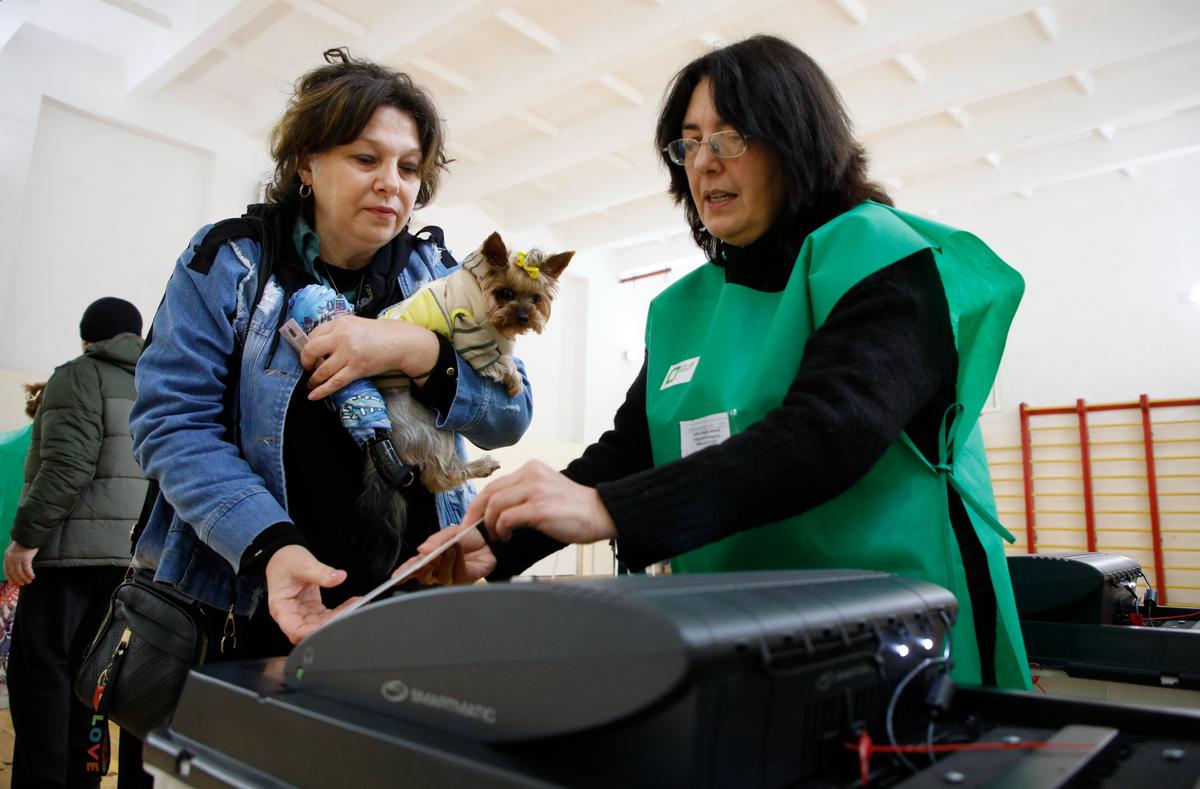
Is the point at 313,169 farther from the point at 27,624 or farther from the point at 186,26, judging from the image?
the point at 186,26

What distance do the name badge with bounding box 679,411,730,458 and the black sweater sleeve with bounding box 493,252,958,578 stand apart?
16cm

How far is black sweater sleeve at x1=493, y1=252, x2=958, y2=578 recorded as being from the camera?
702 millimetres

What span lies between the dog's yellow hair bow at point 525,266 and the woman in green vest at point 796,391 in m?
0.87

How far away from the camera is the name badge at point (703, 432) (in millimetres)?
942

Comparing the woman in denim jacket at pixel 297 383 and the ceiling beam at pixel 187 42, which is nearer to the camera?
the woman in denim jacket at pixel 297 383

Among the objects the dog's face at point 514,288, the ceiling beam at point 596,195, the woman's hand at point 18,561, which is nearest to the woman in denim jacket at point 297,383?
the dog's face at point 514,288

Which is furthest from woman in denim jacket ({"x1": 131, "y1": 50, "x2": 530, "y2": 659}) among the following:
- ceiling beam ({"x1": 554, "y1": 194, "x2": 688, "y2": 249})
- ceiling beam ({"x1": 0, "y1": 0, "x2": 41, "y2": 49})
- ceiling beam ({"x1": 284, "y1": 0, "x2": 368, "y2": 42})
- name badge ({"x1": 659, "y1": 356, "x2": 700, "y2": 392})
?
ceiling beam ({"x1": 554, "y1": 194, "x2": 688, "y2": 249})

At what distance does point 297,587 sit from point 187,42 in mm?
5024

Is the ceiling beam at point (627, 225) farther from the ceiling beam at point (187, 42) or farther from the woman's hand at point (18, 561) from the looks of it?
the woman's hand at point (18, 561)

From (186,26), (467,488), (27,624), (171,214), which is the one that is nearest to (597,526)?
(467,488)

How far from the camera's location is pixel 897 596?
61cm

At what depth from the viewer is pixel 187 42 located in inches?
191

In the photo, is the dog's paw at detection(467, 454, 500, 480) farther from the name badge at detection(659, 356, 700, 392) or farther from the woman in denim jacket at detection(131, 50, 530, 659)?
the name badge at detection(659, 356, 700, 392)

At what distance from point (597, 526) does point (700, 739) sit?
0.30 metres
